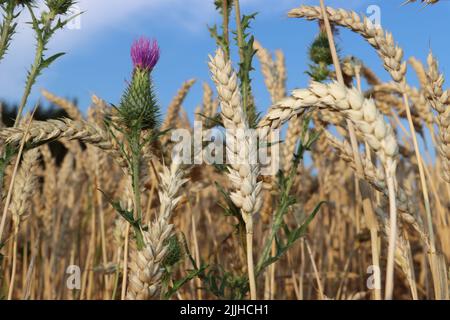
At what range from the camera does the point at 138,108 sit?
1655 millimetres

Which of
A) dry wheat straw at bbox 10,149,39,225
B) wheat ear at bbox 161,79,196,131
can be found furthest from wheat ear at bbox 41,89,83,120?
dry wheat straw at bbox 10,149,39,225

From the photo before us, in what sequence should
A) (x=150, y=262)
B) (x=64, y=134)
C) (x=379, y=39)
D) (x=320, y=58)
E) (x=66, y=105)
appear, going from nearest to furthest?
(x=150, y=262), (x=64, y=134), (x=379, y=39), (x=320, y=58), (x=66, y=105)

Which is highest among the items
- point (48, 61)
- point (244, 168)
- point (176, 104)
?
point (176, 104)

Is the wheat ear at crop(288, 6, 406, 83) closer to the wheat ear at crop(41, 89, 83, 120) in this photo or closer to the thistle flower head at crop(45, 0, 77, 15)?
the thistle flower head at crop(45, 0, 77, 15)

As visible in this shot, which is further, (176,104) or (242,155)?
(176,104)

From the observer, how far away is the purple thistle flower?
1.64m

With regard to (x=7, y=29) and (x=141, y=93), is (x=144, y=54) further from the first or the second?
(x=7, y=29)

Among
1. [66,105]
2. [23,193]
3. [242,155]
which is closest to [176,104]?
[66,105]

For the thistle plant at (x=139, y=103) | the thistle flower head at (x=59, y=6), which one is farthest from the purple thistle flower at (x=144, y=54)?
the thistle flower head at (x=59, y=6)

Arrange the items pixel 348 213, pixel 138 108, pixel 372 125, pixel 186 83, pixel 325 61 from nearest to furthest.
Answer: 1. pixel 372 125
2. pixel 138 108
3. pixel 325 61
4. pixel 186 83
5. pixel 348 213

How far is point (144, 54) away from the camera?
5.47 ft
